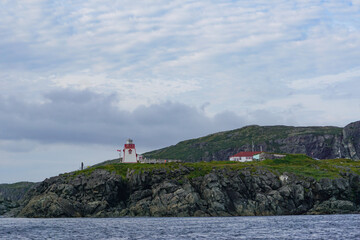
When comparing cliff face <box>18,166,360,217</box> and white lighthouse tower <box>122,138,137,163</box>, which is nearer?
cliff face <box>18,166,360,217</box>

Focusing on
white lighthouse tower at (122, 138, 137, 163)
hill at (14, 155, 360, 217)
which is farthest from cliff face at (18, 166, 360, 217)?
white lighthouse tower at (122, 138, 137, 163)

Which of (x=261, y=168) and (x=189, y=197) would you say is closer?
(x=189, y=197)

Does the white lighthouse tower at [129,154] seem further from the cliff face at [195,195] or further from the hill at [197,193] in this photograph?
the cliff face at [195,195]

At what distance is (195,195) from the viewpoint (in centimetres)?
11619

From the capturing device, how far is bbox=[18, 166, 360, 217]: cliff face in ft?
381

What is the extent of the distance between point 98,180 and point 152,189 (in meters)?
15.5

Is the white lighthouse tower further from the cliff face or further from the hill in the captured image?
the cliff face

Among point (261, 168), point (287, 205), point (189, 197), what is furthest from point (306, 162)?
point (189, 197)

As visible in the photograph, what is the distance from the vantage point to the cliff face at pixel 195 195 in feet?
381

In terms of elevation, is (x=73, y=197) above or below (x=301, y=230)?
above

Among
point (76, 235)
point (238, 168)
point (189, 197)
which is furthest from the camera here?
point (238, 168)

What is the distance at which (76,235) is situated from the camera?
72.1 m

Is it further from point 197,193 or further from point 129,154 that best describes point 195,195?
point 129,154

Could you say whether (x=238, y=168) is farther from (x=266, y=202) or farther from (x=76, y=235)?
(x=76, y=235)
